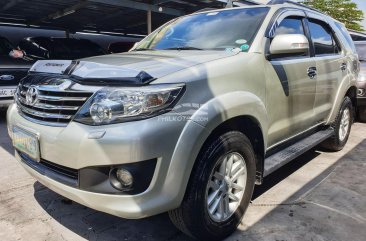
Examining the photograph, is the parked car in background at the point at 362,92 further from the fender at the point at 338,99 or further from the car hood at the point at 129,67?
the car hood at the point at 129,67

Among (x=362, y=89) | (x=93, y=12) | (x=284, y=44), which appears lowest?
(x=362, y=89)

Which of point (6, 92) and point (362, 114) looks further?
point (362, 114)

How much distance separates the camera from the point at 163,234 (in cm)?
263

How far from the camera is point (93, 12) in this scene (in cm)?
1195

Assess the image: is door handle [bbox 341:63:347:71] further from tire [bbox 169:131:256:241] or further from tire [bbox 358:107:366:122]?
tire [bbox 358:107:366:122]

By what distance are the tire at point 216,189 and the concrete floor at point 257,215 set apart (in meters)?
0.20

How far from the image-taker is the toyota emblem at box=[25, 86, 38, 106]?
2455 millimetres

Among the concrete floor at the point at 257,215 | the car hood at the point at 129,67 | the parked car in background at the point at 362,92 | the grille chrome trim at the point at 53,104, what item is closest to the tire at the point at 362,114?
the parked car in background at the point at 362,92

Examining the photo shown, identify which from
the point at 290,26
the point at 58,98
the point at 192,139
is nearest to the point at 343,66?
the point at 290,26

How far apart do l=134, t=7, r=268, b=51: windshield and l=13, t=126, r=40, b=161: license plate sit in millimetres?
1483

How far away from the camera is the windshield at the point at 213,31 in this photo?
299 centimetres

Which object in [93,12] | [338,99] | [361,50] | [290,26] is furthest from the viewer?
[93,12]

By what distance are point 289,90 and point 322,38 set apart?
4.46ft

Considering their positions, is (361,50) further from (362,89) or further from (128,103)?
(128,103)
